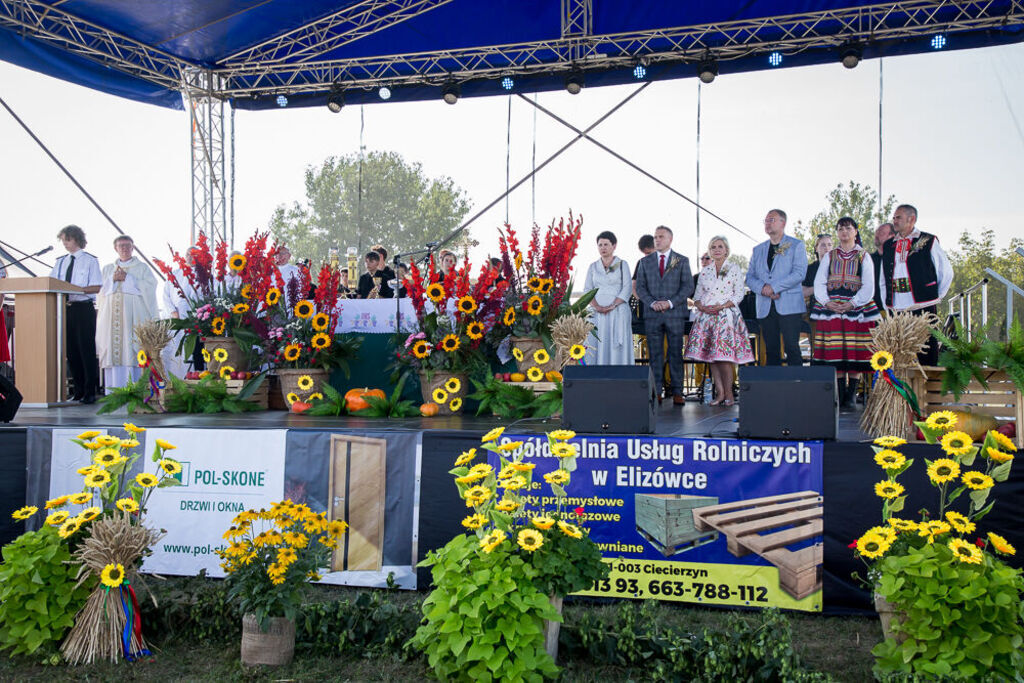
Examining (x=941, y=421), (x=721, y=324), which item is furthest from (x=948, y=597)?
(x=721, y=324)

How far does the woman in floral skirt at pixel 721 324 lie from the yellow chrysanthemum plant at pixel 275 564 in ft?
12.8

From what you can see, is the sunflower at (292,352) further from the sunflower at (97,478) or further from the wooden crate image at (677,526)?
the wooden crate image at (677,526)

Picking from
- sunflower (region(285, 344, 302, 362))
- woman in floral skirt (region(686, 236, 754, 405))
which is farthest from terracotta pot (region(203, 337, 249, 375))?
woman in floral skirt (region(686, 236, 754, 405))

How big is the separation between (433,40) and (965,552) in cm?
773

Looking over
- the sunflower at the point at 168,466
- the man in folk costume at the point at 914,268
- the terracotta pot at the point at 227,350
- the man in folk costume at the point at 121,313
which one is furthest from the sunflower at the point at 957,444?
the man in folk costume at the point at 121,313

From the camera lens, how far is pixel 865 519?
3.41 meters

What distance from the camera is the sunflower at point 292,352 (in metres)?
5.65

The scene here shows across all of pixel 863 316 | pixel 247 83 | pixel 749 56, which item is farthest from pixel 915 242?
pixel 247 83

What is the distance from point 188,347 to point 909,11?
7021 mm

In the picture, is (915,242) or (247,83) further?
(247,83)

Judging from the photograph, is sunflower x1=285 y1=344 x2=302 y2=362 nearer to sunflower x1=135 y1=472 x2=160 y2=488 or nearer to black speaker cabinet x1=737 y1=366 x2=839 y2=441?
sunflower x1=135 y1=472 x2=160 y2=488

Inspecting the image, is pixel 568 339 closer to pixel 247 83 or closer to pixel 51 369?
pixel 51 369

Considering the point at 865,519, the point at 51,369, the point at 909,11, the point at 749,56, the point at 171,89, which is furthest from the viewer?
the point at 171,89

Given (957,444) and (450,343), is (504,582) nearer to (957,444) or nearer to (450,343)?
(957,444)
